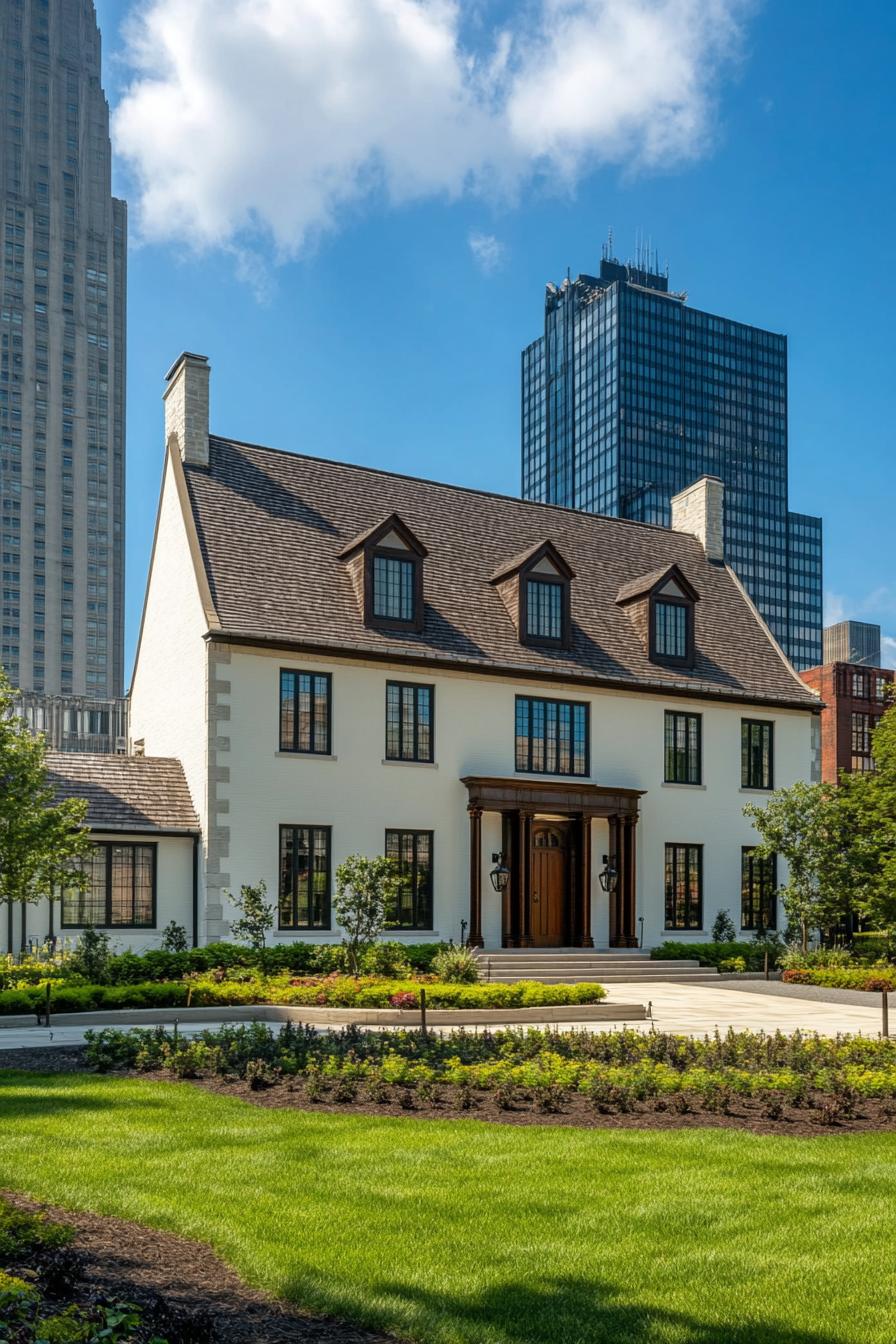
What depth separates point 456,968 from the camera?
82.3 ft

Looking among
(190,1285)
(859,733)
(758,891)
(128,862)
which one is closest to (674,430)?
(859,733)

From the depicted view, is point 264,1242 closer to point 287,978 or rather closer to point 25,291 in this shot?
point 287,978

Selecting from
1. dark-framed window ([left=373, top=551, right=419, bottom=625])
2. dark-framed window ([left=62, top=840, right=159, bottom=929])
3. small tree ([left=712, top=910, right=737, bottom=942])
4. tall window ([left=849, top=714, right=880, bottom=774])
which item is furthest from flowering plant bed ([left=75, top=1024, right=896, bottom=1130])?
tall window ([left=849, top=714, right=880, bottom=774])

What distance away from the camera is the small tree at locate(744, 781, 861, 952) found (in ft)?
108

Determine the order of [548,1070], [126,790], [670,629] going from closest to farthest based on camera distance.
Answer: [548,1070]
[126,790]
[670,629]

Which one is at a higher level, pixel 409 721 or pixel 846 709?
pixel 846 709

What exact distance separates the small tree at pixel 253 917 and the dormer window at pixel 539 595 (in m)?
10.2

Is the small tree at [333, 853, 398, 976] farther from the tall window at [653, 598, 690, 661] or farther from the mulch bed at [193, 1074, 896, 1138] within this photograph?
the tall window at [653, 598, 690, 661]

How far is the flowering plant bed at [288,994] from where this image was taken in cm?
1939

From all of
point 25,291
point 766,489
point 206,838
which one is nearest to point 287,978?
point 206,838

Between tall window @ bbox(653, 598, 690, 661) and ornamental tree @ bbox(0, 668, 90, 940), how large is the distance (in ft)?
58.2

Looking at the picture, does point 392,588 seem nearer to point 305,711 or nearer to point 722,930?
point 305,711

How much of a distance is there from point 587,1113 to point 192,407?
2365 centimetres

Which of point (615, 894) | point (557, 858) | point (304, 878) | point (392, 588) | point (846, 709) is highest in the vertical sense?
point (392, 588)
